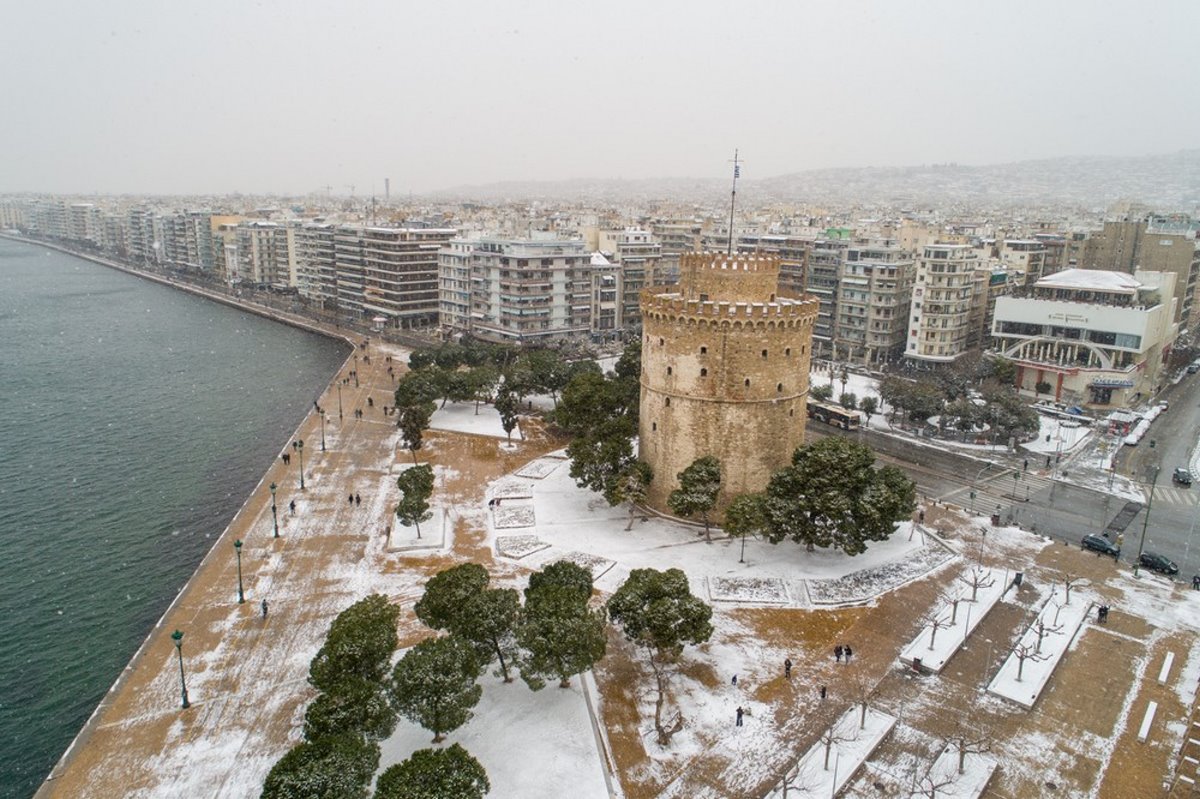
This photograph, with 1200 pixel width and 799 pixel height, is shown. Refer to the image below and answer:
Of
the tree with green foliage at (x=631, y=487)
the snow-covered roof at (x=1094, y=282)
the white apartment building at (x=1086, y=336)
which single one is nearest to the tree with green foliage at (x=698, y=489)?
the tree with green foliage at (x=631, y=487)

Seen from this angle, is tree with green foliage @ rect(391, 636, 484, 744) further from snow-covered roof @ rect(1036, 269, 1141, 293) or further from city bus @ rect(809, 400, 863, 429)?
snow-covered roof @ rect(1036, 269, 1141, 293)

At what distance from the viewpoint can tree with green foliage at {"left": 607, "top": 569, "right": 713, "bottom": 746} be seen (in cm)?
2703

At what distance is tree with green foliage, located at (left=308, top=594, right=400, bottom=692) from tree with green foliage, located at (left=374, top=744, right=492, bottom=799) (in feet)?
15.8

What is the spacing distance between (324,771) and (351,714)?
2697 millimetres

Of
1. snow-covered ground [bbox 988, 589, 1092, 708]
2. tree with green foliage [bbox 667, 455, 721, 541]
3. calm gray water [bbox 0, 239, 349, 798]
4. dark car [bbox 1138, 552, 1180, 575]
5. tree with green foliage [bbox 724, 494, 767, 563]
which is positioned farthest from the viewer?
Result: tree with green foliage [bbox 667, 455, 721, 541]

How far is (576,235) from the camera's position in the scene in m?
114

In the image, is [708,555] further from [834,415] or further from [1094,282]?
[1094,282]

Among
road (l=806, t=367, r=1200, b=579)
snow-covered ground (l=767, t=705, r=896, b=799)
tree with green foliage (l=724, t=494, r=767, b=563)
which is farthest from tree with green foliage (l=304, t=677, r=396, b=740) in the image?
road (l=806, t=367, r=1200, b=579)

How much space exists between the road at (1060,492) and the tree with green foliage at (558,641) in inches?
1167

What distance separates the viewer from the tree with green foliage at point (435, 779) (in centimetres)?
1903

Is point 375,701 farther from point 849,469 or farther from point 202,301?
point 202,301

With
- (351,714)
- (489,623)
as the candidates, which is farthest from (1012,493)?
(351,714)

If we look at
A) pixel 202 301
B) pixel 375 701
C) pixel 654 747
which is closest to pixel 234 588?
pixel 375 701

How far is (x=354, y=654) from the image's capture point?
24.4 metres
